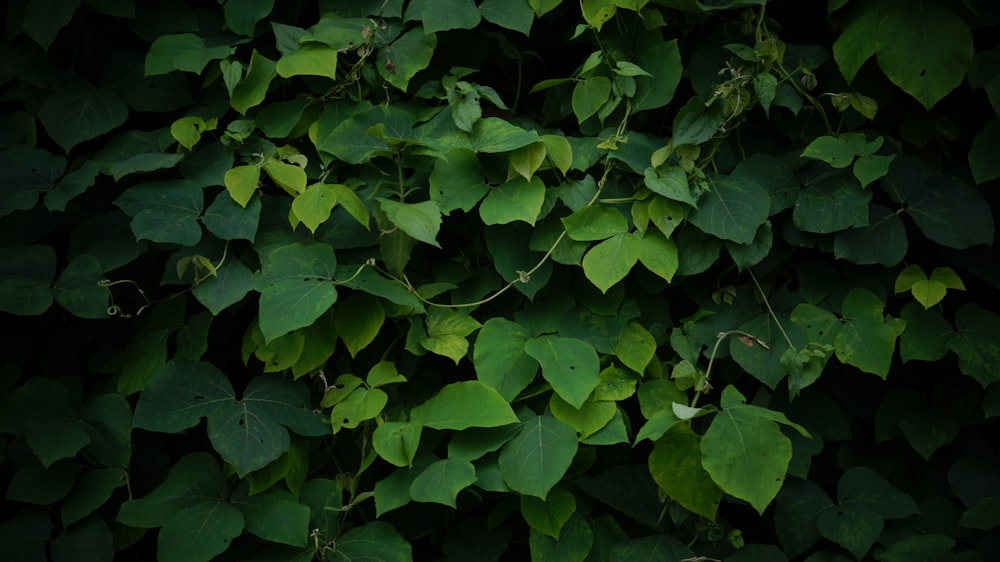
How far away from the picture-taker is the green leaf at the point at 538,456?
1.82 meters

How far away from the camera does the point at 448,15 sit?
2.05 meters

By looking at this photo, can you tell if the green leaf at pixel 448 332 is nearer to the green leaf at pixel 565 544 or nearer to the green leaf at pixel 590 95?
the green leaf at pixel 565 544

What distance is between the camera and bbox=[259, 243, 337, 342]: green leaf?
1799mm

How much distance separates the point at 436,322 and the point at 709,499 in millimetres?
754

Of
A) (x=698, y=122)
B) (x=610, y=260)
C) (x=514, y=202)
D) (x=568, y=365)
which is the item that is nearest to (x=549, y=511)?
(x=568, y=365)

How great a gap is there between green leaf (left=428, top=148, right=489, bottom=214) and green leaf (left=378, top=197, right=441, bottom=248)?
67mm

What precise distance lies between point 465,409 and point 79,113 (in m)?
1.28

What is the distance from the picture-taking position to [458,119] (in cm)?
201

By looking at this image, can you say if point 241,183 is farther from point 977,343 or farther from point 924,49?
point 977,343

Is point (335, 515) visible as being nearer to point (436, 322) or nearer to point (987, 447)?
point (436, 322)

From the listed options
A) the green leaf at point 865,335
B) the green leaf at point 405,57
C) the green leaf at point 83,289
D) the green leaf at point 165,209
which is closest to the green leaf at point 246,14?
the green leaf at point 405,57

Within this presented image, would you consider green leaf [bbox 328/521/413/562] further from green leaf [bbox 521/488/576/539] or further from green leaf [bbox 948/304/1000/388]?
green leaf [bbox 948/304/1000/388]

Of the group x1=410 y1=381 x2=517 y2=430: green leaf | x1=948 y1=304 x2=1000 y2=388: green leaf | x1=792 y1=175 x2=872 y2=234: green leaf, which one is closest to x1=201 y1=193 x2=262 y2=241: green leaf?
x1=410 y1=381 x2=517 y2=430: green leaf

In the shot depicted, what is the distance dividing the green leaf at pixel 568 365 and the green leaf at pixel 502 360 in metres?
0.03
